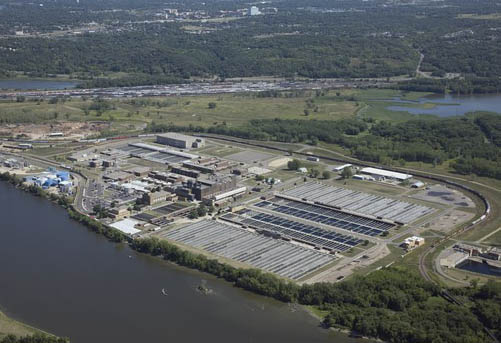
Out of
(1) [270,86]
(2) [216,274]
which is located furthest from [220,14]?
(2) [216,274]

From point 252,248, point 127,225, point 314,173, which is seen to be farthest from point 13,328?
point 314,173

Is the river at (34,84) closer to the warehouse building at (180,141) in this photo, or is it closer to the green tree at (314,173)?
the warehouse building at (180,141)

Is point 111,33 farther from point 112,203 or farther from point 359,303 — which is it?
point 359,303

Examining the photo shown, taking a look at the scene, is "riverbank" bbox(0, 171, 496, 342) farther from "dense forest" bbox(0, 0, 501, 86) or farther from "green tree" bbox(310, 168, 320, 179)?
"dense forest" bbox(0, 0, 501, 86)

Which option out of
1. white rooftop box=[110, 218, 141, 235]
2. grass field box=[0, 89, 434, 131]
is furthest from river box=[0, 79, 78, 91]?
white rooftop box=[110, 218, 141, 235]

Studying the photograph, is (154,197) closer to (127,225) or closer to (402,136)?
(127,225)

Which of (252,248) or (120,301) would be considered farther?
(252,248)

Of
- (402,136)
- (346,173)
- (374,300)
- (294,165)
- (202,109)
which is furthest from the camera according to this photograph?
(202,109)
